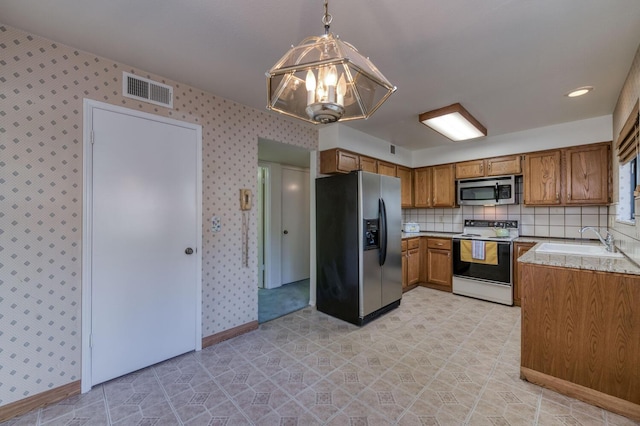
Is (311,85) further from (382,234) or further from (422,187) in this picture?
(422,187)

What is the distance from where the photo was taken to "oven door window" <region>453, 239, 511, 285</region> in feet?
11.7

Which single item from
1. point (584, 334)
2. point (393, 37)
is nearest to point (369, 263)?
point (584, 334)

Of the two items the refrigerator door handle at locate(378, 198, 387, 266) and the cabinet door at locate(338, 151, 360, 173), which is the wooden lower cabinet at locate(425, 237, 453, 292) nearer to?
the refrigerator door handle at locate(378, 198, 387, 266)

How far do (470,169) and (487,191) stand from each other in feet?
1.44

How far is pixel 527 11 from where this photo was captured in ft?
5.01

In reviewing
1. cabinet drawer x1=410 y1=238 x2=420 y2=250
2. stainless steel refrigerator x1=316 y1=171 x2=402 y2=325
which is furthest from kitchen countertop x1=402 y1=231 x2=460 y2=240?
stainless steel refrigerator x1=316 y1=171 x2=402 y2=325

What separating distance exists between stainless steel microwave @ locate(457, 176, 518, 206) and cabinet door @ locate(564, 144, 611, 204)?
603 mm

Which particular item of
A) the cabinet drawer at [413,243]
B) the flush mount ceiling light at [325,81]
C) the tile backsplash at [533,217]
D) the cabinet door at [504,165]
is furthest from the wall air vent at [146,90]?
the tile backsplash at [533,217]

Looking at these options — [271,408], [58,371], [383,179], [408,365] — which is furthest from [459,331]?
[58,371]

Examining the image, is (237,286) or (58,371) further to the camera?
(237,286)

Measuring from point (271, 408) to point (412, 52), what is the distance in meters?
2.64

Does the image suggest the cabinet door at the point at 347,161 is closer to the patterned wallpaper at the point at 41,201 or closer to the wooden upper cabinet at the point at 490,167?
the wooden upper cabinet at the point at 490,167

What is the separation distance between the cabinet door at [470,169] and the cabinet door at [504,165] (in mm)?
108

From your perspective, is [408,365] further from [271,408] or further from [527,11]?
[527,11]
